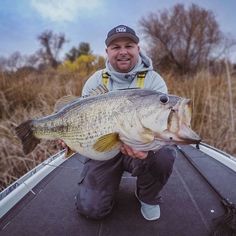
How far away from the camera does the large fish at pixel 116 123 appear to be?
1.62 metres

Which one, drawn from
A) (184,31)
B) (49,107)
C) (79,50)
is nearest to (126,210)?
(49,107)

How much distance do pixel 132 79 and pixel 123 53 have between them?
0.76 ft

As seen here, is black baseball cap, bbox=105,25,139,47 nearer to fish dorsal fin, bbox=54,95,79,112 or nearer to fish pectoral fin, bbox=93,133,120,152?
fish dorsal fin, bbox=54,95,79,112

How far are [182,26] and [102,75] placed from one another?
19.0m

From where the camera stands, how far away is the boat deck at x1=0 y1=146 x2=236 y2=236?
7.37 feet

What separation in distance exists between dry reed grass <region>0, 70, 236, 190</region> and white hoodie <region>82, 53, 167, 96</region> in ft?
6.78

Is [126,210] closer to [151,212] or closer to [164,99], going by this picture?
[151,212]

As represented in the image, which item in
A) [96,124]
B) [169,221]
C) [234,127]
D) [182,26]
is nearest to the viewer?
[96,124]

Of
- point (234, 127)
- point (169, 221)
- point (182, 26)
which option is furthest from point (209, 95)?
point (182, 26)

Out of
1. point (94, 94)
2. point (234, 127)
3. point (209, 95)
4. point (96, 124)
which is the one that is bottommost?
point (234, 127)

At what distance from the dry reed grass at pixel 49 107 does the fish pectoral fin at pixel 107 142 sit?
2.68 meters

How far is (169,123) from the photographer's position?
1629 mm

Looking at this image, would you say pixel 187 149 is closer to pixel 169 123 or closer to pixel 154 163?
pixel 154 163

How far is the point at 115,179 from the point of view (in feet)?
8.69
